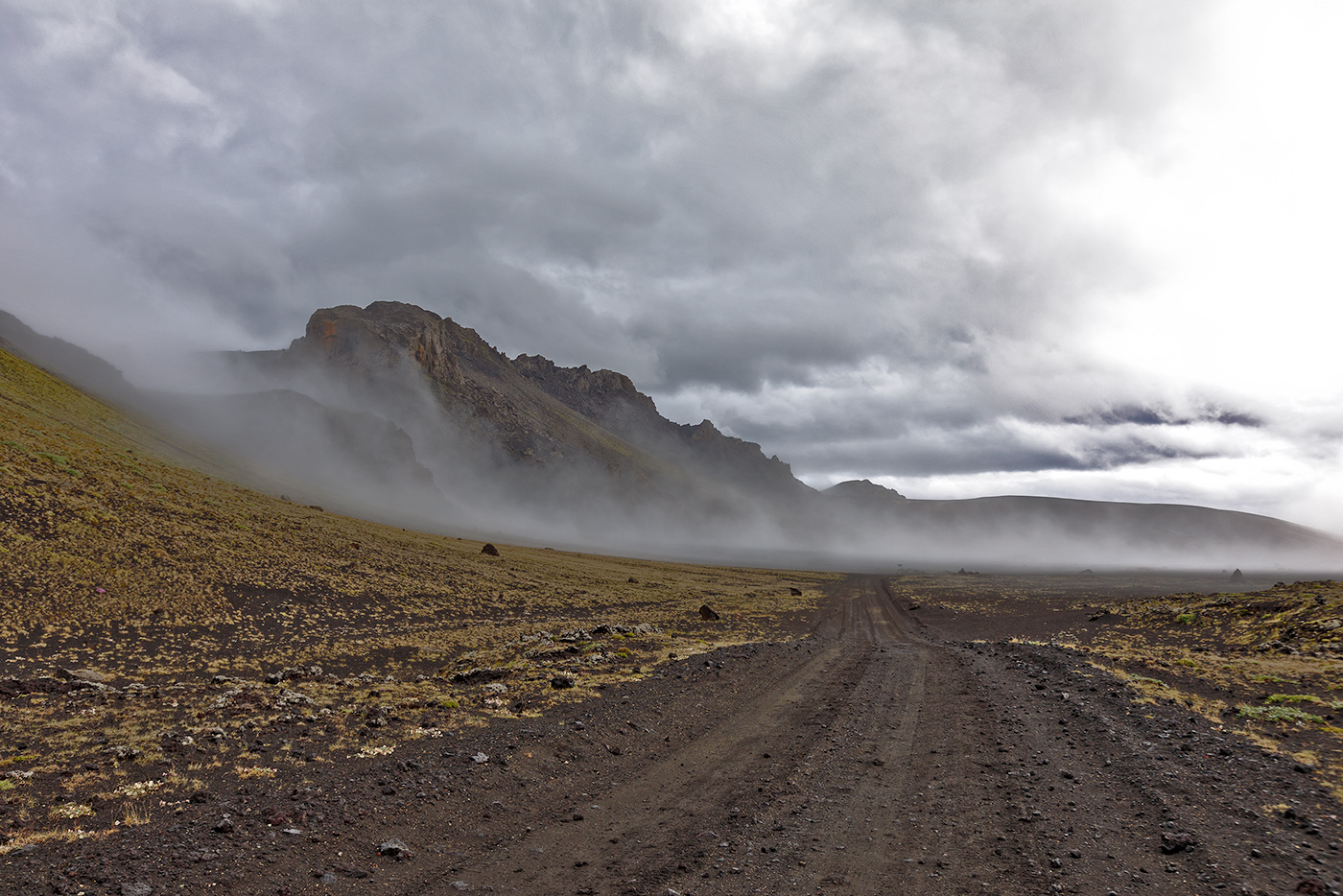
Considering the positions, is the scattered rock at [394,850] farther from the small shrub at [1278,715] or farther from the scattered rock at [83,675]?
the small shrub at [1278,715]

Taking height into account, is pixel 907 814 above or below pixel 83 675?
above

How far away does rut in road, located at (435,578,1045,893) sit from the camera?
22.0ft

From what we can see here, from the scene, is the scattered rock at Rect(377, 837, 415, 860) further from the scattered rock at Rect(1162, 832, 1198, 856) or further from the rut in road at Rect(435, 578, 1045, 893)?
the scattered rock at Rect(1162, 832, 1198, 856)

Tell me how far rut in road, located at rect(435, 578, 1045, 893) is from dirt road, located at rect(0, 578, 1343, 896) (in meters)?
0.04

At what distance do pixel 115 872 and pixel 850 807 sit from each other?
9.24m

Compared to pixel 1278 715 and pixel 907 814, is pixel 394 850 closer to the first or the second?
pixel 907 814

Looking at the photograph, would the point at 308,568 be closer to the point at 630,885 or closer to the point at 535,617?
the point at 535,617

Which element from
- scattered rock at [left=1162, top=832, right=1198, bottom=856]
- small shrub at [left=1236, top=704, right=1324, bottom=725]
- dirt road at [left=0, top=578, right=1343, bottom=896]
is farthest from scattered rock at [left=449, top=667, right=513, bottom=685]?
small shrub at [left=1236, top=704, right=1324, bottom=725]

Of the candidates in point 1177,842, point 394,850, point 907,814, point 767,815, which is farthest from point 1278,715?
point 394,850

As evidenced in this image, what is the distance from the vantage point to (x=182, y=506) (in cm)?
3756

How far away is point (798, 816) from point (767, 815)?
1.49ft

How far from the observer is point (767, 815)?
8383 mm

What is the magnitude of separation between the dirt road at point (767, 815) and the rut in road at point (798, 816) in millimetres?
41

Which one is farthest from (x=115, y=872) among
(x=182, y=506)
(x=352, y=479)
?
(x=352, y=479)
